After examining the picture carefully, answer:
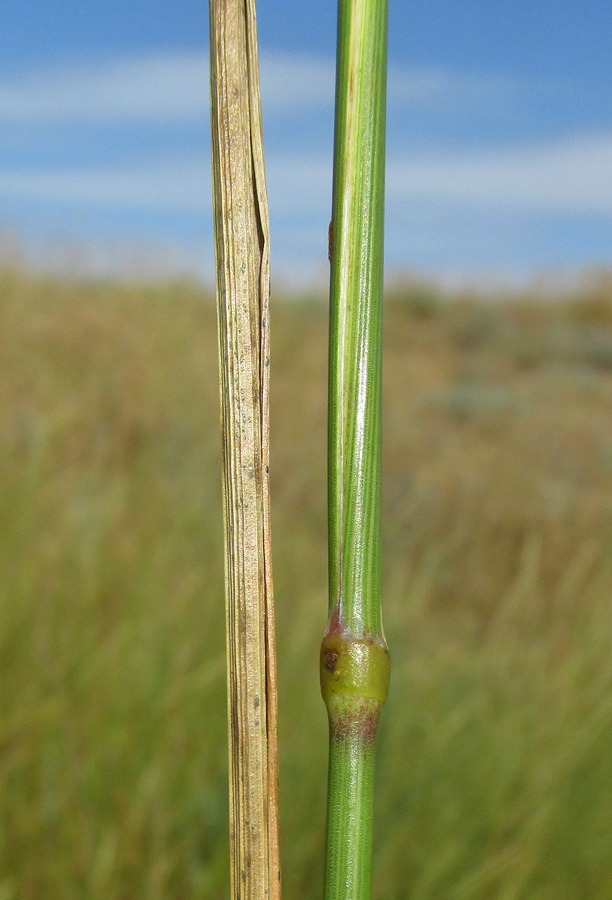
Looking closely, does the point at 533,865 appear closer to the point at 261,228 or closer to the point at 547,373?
the point at 261,228

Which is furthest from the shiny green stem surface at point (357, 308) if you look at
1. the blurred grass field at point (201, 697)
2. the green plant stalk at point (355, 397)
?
the blurred grass field at point (201, 697)

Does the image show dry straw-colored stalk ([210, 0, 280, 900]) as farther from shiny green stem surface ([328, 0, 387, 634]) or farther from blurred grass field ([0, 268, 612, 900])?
blurred grass field ([0, 268, 612, 900])

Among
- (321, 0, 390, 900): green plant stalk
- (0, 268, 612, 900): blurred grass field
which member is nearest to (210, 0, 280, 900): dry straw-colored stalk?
(321, 0, 390, 900): green plant stalk

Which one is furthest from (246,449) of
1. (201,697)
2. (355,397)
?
(201,697)

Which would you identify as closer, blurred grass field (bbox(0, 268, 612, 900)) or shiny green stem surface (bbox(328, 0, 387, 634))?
shiny green stem surface (bbox(328, 0, 387, 634))

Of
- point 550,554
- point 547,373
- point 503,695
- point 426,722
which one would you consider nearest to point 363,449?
point 426,722

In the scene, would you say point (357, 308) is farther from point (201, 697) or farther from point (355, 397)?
point (201, 697)

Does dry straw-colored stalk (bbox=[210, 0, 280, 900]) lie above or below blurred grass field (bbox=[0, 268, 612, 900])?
above
